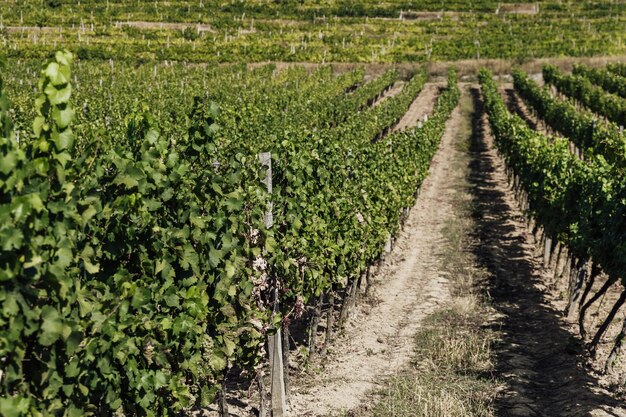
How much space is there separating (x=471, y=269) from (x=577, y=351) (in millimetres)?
4374

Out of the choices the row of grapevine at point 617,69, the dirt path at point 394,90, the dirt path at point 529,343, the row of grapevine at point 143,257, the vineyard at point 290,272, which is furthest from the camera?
the row of grapevine at point 617,69

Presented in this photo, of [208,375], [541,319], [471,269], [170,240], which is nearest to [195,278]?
[170,240]

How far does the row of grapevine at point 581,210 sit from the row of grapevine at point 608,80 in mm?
27255

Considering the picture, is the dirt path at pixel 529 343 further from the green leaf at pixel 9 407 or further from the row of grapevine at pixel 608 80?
the row of grapevine at pixel 608 80

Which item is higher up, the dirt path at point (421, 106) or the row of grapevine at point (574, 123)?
the row of grapevine at point (574, 123)

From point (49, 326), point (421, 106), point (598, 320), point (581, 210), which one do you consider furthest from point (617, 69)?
point (49, 326)

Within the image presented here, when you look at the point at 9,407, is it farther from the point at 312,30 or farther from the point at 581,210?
the point at 312,30

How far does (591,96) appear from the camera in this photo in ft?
124

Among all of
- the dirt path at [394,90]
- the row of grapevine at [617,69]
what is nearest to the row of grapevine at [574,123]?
the dirt path at [394,90]

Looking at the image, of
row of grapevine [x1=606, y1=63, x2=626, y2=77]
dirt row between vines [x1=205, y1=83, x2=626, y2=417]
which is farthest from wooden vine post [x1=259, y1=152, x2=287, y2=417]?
row of grapevine [x1=606, y1=63, x2=626, y2=77]

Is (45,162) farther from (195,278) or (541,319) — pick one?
(541,319)

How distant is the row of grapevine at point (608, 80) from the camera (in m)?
41.4

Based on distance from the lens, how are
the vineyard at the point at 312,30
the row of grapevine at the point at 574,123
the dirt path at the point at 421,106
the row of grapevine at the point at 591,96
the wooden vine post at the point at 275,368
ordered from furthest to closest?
the vineyard at the point at 312,30 < the dirt path at the point at 421,106 < the row of grapevine at the point at 591,96 < the row of grapevine at the point at 574,123 < the wooden vine post at the point at 275,368

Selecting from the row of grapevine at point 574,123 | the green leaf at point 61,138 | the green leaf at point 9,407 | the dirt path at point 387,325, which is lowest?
the dirt path at point 387,325
